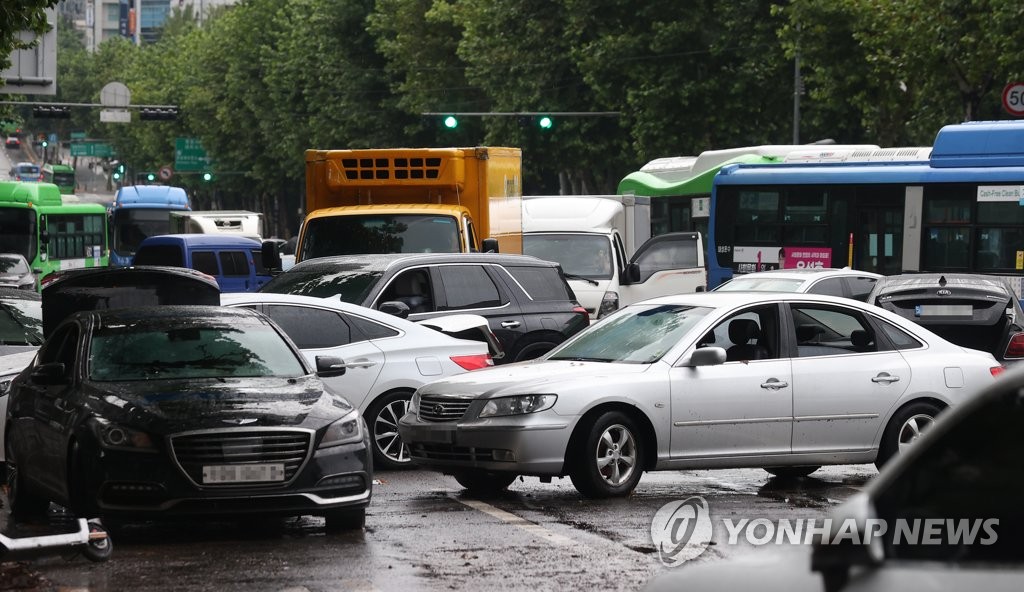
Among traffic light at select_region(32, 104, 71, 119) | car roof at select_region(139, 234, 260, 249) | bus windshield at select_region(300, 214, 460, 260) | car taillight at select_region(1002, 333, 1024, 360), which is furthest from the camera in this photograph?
traffic light at select_region(32, 104, 71, 119)

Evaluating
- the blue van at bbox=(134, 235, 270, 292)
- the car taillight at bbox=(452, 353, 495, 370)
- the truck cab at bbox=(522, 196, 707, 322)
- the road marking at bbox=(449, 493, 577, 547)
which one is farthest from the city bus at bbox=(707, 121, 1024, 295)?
the road marking at bbox=(449, 493, 577, 547)

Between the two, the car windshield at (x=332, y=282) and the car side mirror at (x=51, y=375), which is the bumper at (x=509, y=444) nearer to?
the car side mirror at (x=51, y=375)

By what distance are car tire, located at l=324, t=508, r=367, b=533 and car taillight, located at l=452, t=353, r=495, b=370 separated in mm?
3922

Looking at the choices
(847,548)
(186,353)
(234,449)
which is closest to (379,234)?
(186,353)

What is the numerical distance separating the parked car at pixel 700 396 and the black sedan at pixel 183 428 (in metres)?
1.11

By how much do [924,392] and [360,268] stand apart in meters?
5.75

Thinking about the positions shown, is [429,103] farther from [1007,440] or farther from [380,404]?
[1007,440]

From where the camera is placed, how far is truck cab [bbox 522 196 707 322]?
86.8 ft

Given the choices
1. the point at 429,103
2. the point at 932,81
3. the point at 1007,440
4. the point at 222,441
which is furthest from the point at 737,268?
the point at 429,103

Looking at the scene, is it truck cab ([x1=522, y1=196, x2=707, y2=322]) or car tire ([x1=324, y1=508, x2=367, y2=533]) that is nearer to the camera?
car tire ([x1=324, y1=508, x2=367, y2=533])

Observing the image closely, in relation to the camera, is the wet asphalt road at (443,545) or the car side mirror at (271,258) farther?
the car side mirror at (271,258)

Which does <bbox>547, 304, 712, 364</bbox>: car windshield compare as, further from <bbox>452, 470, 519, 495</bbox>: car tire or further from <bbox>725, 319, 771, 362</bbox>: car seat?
<bbox>452, 470, 519, 495</bbox>: car tire

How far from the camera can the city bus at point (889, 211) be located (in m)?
25.4

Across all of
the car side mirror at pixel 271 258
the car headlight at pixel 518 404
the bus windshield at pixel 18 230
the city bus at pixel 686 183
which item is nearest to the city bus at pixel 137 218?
the bus windshield at pixel 18 230
